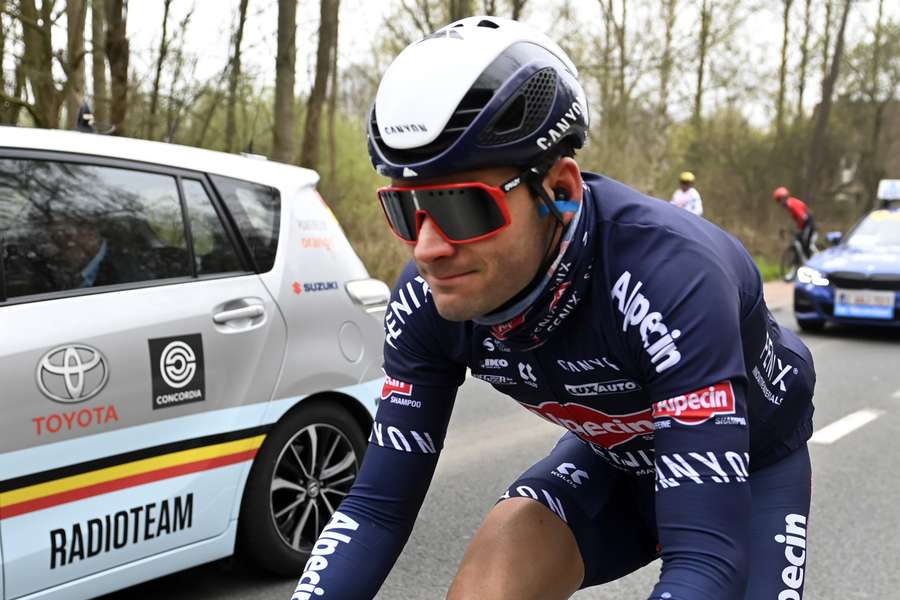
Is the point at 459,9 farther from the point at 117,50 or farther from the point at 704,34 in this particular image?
A: the point at 704,34

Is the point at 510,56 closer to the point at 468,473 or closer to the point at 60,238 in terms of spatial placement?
the point at 60,238

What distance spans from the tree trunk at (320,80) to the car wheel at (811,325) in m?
7.19

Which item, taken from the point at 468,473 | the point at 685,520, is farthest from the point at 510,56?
the point at 468,473

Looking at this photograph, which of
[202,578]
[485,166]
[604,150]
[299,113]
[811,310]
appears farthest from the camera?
[604,150]

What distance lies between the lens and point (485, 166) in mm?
1448

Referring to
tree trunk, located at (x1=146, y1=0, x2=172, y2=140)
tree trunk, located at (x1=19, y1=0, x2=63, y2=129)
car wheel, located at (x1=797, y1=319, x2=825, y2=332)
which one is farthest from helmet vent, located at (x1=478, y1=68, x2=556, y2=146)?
tree trunk, located at (x1=146, y1=0, x2=172, y2=140)

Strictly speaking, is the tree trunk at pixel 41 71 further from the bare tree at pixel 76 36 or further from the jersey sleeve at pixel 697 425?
the jersey sleeve at pixel 697 425

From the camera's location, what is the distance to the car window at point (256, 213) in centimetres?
390

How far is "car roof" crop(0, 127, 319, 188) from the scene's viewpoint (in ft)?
10.9

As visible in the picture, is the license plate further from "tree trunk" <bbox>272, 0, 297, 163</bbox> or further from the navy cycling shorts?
the navy cycling shorts

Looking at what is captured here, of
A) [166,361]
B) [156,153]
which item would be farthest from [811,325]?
[166,361]

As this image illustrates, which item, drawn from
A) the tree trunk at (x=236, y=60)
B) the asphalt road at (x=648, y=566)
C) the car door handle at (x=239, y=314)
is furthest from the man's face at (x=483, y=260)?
the tree trunk at (x=236, y=60)

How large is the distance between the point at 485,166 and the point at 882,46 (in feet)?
103

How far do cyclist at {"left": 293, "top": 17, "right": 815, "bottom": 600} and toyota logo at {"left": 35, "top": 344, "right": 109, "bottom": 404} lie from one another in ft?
5.21
